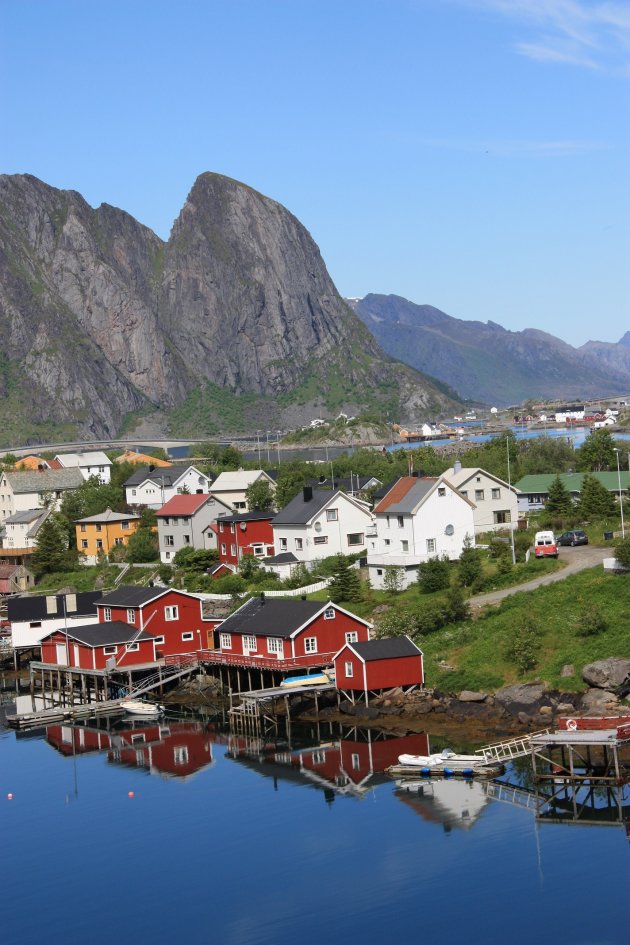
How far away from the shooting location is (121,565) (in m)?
80.7

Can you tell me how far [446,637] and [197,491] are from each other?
154ft

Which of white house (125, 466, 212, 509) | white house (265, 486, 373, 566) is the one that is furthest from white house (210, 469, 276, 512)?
white house (265, 486, 373, 566)

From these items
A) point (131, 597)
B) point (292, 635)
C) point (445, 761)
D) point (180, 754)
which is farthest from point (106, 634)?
point (445, 761)

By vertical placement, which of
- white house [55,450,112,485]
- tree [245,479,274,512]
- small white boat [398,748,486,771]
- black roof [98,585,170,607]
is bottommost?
small white boat [398,748,486,771]

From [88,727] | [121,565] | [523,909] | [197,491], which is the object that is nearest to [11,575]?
[121,565]

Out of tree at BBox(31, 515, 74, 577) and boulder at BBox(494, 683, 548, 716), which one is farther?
tree at BBox(31, 515, 74, 577)

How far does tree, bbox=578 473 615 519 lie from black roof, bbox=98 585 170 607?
75.5 feet

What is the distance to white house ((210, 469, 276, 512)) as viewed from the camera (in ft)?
285

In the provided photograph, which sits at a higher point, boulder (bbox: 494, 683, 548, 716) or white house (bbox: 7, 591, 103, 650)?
white house (bbox: 7, 591, 103, 650)

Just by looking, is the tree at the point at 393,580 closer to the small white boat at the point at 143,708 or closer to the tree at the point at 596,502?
the small white boat at the point at 143,708

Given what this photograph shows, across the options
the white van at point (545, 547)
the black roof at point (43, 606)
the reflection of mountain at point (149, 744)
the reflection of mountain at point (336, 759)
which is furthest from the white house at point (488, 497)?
the reflection of mountain at point (336, 759)

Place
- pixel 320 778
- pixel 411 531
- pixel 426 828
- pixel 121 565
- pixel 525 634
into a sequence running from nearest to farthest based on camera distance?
pixel 426 828 < pixel 320 778 < pixel 525 634 < pixel 411 531 < pixel 121 565

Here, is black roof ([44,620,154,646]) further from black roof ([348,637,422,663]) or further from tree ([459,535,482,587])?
tree ([459,535,482,587])

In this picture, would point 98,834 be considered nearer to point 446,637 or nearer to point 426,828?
point 426,828
